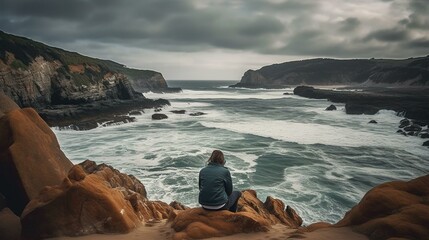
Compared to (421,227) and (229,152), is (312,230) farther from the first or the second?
(229,152)

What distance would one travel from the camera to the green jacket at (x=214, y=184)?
6707 mm

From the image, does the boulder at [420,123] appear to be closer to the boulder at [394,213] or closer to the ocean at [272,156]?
the ocean at [272,156]

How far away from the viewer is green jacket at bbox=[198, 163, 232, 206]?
22.0 feet

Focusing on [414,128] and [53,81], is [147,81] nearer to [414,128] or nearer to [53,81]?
[53,81]

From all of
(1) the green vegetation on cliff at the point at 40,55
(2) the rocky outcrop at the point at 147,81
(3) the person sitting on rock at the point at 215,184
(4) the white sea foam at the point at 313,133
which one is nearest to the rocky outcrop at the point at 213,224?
(3) the person sitting on rock at the point at 215,184

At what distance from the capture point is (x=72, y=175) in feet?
27.6

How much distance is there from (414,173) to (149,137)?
22866 millimetres

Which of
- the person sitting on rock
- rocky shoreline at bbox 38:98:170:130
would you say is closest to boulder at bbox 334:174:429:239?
the person sitting on rock

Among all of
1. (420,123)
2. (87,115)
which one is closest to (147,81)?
(87,115)

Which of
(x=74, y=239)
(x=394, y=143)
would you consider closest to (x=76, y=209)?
(x=74, y=239)

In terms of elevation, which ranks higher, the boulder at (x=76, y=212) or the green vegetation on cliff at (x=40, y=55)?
the green vegetation on cliff at (x=40, y=55)

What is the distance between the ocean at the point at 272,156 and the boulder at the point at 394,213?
20.7 ft

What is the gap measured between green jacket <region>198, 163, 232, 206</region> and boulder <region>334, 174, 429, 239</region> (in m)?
2.94

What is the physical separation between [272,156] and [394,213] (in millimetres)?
17032
